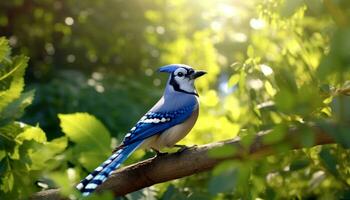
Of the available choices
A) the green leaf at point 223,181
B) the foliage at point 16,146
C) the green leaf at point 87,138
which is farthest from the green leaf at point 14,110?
the green leaf at point 223,181

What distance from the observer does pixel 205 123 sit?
2467 millimetres

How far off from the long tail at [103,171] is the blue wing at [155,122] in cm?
2

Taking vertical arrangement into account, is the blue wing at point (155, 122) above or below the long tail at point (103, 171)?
above

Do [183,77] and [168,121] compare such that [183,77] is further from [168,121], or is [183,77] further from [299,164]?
[299,164]

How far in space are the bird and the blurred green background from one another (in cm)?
15

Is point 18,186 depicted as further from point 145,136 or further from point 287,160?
point 287,160

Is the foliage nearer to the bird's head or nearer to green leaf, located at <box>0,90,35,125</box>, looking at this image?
green leaf, located at <box>0,90,35,125</box>

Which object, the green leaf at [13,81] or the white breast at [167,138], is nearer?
the green leaf at [13,81]

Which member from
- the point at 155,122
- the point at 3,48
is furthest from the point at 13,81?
the point at 155,122

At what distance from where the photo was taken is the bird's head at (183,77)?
2.15m

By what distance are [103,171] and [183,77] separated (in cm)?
70

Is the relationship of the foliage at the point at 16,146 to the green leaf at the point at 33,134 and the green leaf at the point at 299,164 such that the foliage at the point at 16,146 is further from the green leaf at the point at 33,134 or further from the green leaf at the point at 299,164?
the green leaf at the point at 299,164

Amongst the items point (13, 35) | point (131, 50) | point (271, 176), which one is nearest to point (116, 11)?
point (131, 50)

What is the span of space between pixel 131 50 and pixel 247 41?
144 centimetres
